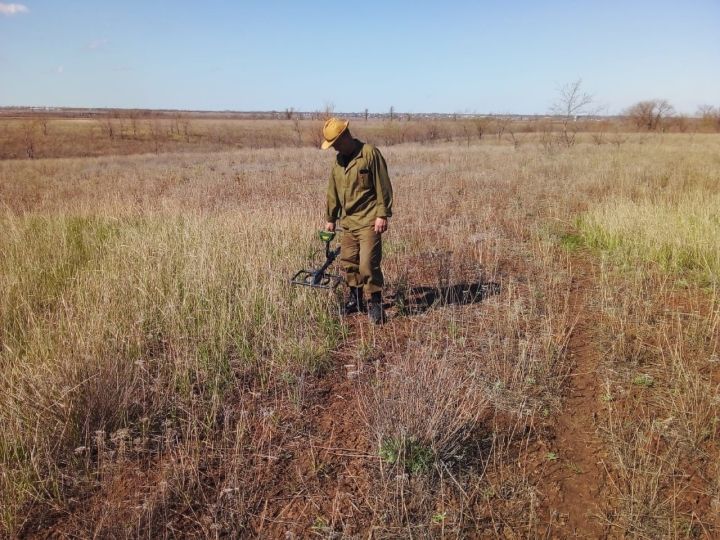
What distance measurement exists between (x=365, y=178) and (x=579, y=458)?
8.52 feet

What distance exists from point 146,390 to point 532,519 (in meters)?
2.48

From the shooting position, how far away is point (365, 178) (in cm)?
376

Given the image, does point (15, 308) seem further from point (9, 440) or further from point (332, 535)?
point (332, 535)

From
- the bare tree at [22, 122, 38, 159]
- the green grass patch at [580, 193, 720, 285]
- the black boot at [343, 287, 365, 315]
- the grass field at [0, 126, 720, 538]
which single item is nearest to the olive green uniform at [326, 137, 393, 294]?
→ the black boot at [343, 287, 365, 315]

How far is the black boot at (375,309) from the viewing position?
4.04 metres

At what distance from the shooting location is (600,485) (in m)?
2.25

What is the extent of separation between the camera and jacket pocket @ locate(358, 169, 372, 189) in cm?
375

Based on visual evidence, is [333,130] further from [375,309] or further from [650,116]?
[650,116]

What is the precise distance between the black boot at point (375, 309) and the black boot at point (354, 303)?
11.0 inches

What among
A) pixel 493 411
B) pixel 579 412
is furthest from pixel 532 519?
pixel 579 412

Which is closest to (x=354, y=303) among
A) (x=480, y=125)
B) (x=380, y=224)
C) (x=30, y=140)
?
(x=380, y=224)

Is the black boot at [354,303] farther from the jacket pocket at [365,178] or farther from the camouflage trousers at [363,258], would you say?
the jacket pocket at [365,178]

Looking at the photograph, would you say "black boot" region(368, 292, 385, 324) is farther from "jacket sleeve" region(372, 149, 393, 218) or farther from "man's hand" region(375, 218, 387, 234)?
"jacket sleeve" region(372, 149, 393, 218)

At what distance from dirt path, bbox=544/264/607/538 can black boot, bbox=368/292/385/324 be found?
165cm
